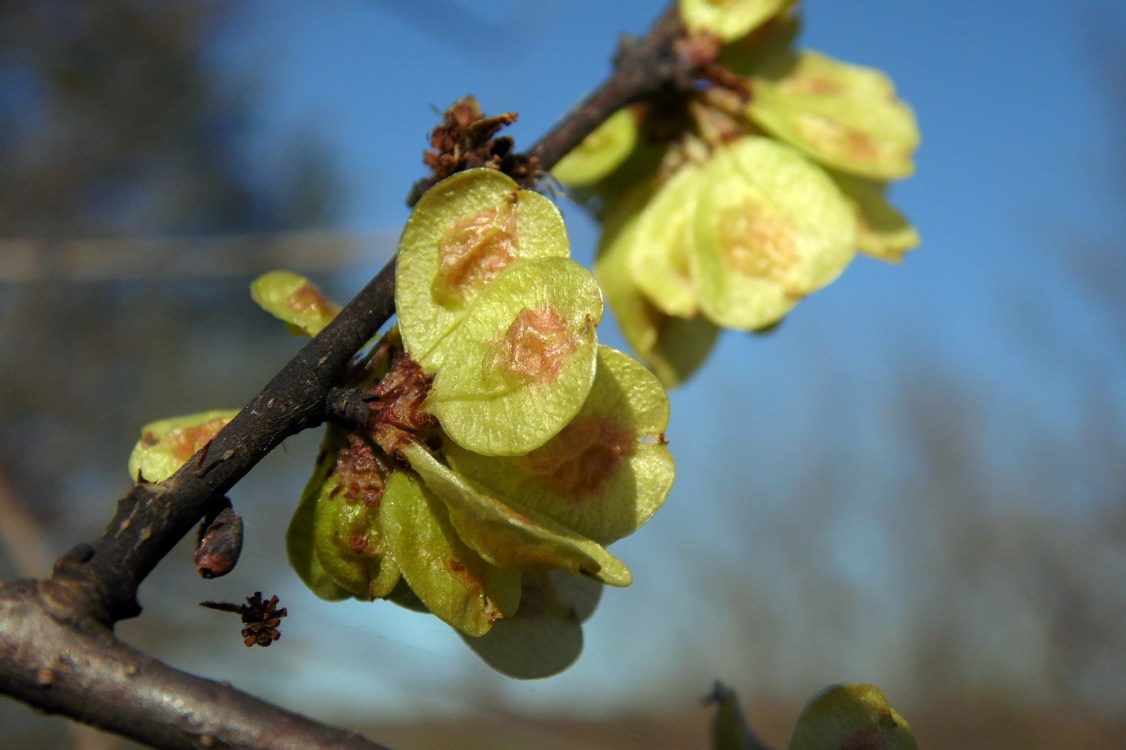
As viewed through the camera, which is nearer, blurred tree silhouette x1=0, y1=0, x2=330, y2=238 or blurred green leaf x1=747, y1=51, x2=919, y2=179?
blurred green leaf x1=747, y1=51, x2=919, y2=179

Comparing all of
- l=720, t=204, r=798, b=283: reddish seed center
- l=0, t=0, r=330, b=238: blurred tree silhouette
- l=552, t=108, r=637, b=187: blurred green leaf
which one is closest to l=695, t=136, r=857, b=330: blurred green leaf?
l=720, t=204, r=798, b=283: reddish seed center

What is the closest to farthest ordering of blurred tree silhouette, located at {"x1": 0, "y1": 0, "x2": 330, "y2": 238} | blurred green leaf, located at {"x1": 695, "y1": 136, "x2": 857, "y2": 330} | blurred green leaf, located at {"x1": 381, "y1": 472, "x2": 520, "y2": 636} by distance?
blurred green leaf, located at {"x1": 381, "y1": 472, "x2": 520, "y2": 636} < blurred green leaf, located at {"x1": 695, "y1": 136, "x2": 857, "y2": 330} < blurred tree silhouette, located at {"x1": 0, "y1": 0, "x2": 330, "y2": 238}

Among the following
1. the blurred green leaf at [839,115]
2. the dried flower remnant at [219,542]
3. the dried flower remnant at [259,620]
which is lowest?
the dried flower remnant at [259,620]

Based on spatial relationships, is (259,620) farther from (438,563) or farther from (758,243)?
(758,243)

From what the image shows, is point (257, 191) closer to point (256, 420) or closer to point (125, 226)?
point (125, 226)

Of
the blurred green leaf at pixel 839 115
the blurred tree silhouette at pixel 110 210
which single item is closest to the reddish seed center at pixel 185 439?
the blurred green leaf at pixel 839 115

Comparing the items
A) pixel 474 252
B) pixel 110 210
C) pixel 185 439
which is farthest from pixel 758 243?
pixel 110 210

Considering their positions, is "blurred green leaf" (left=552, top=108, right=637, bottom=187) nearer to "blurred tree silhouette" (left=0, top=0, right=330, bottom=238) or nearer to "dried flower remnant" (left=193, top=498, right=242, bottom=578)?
"dried flower remnant" (left=193, top=498, right=242, bottom=578)

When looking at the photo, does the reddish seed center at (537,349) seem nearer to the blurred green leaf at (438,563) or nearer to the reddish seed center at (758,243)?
the blurred green leaf at (438,563)
